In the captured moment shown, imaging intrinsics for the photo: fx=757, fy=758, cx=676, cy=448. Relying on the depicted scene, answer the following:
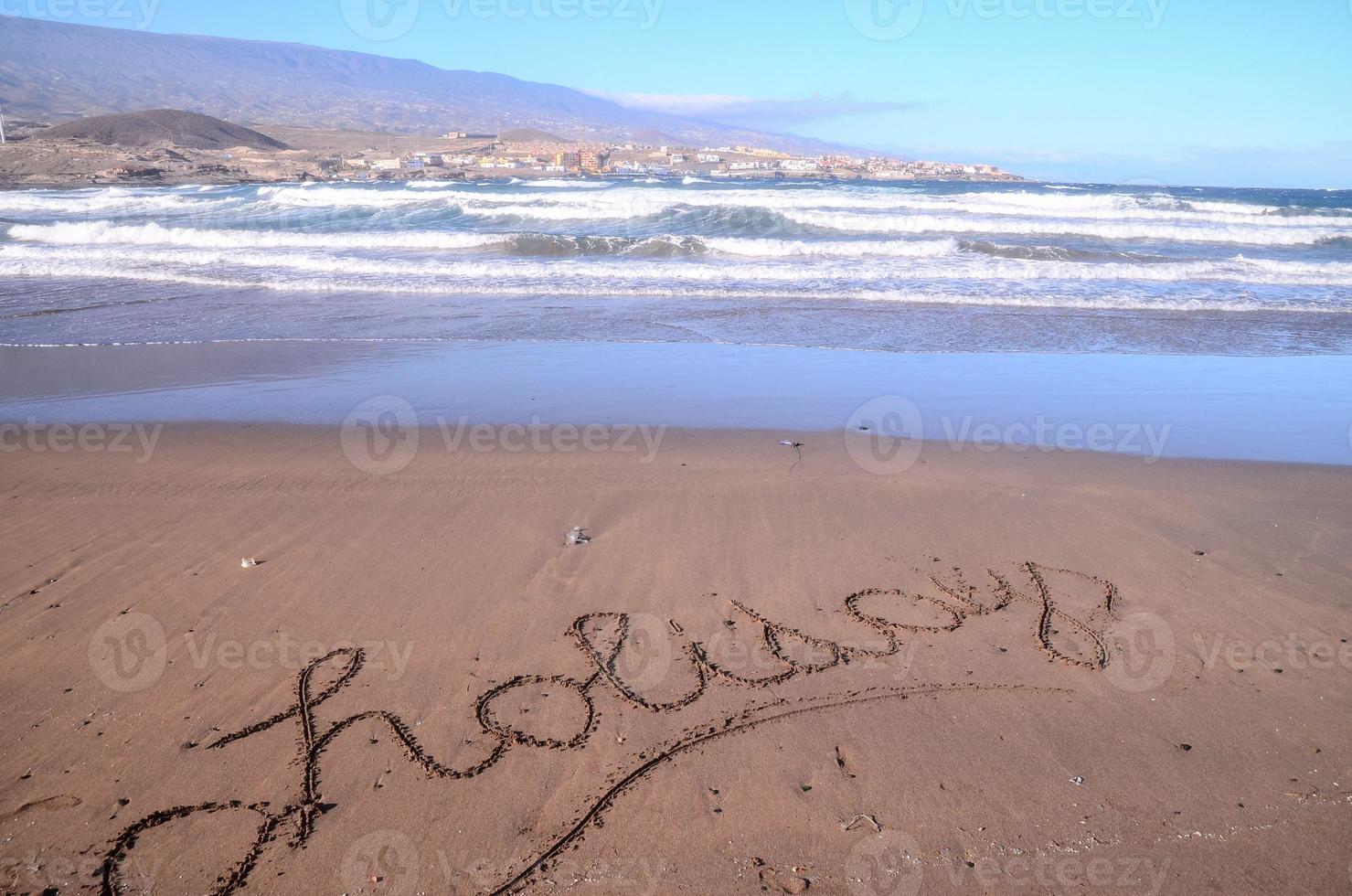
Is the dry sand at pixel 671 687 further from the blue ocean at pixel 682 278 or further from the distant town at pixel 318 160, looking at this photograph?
the distant town at pixel 318 160

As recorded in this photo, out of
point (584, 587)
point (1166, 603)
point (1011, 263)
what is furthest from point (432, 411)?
point (1011, 263)

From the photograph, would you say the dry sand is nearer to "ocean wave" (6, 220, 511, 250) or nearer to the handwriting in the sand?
the handwriting in the sand

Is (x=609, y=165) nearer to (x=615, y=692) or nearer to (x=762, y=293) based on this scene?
(x=762, y=293)

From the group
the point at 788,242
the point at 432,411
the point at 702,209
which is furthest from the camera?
the point at 702,209

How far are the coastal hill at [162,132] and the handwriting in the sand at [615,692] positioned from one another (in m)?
72.9

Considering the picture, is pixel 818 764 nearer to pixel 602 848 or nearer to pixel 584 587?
pixel 602 848

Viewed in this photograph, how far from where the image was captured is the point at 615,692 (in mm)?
3377

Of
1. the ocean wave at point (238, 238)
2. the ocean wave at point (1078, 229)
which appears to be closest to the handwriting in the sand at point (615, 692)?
the ocean wave at point (238, 238)

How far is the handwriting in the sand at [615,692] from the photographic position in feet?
8.67

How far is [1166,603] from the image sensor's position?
4.14 m

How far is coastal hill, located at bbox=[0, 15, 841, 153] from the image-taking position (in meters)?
114

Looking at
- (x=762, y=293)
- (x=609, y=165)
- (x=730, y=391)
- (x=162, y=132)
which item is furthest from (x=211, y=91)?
(x=730, y=391)

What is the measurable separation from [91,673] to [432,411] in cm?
405

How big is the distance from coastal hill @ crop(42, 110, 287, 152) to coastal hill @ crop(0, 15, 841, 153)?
17341 mm
